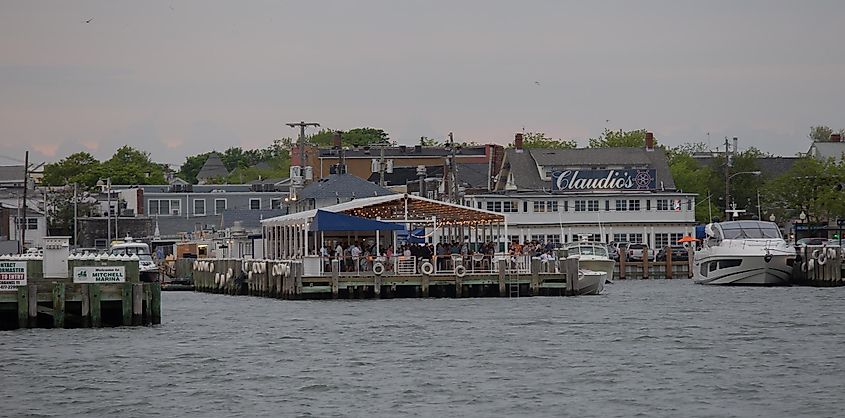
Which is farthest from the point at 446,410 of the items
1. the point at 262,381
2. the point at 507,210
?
the point at 507,210

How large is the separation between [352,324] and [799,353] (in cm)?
1621

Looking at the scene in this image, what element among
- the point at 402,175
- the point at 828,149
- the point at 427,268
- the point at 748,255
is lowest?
the point at 427,268

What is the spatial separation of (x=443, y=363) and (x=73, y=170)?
140866mm

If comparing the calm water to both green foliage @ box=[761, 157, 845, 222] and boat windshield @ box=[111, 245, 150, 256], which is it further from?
green foliage @ box=[761, 157, 845, 222]

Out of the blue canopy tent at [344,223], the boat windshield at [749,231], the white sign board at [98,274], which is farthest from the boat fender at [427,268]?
the boat windshield at [749,231]

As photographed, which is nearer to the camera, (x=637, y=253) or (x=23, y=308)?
(x=23, y=308)

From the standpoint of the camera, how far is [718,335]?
4750 cm

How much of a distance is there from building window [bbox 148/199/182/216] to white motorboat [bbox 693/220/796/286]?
73.4 meters

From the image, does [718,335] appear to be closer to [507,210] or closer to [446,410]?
[446,410]

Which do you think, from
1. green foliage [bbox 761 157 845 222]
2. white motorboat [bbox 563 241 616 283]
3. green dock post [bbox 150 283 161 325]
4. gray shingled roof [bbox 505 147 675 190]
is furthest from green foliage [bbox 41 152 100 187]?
green dock post [bbox 150 283 161 325]

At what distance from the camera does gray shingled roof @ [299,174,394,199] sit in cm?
10412

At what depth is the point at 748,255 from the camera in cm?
7825

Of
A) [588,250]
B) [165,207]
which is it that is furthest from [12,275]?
[165,207]

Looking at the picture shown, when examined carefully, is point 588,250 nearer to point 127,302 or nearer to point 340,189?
point 340,189
